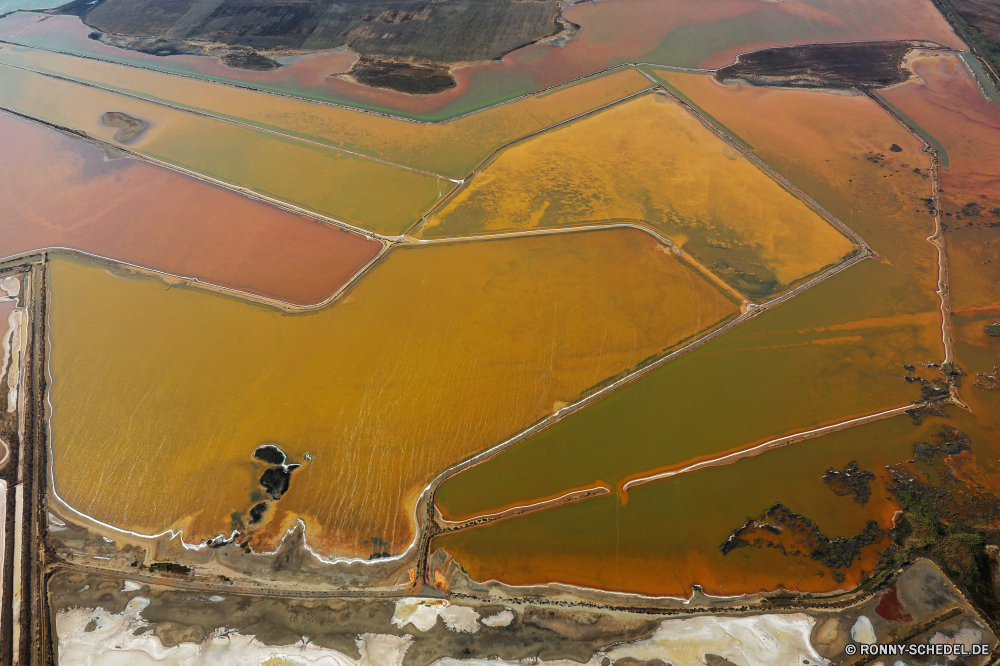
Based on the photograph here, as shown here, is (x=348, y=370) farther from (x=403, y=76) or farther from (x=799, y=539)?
(x=403, y=76)

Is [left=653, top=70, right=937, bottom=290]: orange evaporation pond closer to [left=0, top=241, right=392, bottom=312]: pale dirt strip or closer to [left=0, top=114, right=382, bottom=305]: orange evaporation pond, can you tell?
[left=0, top=241, right=392, bottom=312]: pale dirt strip

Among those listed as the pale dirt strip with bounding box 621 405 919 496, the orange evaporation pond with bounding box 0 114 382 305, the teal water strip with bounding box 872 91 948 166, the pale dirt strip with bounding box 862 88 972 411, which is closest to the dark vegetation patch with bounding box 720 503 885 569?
the pale dirt strip with bounding box 621 405 919 496

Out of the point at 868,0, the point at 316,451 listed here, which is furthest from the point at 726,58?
the point at 316,451

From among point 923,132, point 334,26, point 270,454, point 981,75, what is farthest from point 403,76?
point 981,75

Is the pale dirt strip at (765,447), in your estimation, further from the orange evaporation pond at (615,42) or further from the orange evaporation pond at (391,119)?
the orange evaporation pond at (615,42)

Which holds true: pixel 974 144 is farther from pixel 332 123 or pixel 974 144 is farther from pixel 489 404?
pixel 332 123
